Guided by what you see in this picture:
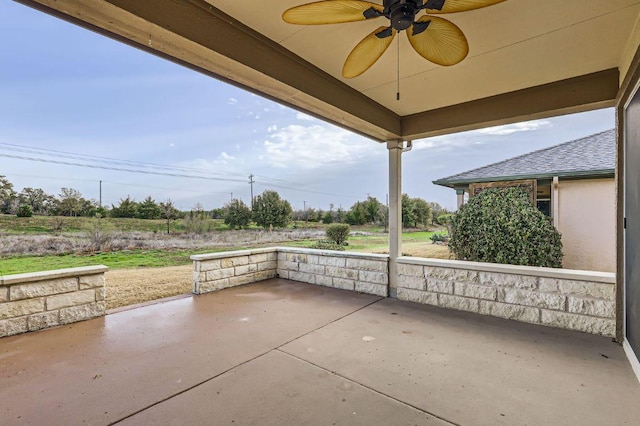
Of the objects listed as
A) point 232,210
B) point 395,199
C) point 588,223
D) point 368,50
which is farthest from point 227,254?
point 588,223

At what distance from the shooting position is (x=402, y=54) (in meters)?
2.69

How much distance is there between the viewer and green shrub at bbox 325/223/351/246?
7211 mm

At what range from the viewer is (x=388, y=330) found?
3.13 metres

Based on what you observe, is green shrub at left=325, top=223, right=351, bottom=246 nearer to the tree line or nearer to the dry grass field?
the tree line

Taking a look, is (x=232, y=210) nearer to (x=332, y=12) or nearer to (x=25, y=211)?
(x=25, y=211)

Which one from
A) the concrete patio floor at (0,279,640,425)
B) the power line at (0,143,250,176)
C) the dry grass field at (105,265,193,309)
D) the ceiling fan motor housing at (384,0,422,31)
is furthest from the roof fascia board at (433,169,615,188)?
the dry grass field at (105,265,193,309)

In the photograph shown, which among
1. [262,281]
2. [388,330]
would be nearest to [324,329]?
[388,330]

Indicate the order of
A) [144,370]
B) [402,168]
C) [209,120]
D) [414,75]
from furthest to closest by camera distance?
[209,120] → [402,168] → [414,75] → [144,370]

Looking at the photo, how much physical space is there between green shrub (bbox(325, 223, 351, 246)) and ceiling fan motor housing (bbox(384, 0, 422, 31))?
224 inches

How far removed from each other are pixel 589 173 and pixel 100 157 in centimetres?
802

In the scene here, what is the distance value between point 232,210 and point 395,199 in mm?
3592

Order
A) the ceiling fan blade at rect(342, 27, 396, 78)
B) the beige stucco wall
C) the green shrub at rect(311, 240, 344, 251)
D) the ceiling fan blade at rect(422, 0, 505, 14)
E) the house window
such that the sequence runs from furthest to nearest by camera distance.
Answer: the green shrub at rect(311, 240, 344, 251), the house window, the beige stucco wall, the ceiling fan blade at rect(342, 27, 396, 78), the ceiling fan blade at rect(422, 0, 505, 14)

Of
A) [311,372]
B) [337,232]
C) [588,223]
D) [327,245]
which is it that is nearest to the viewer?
[311,372]

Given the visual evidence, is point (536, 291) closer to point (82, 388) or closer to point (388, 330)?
point (388, 330)
